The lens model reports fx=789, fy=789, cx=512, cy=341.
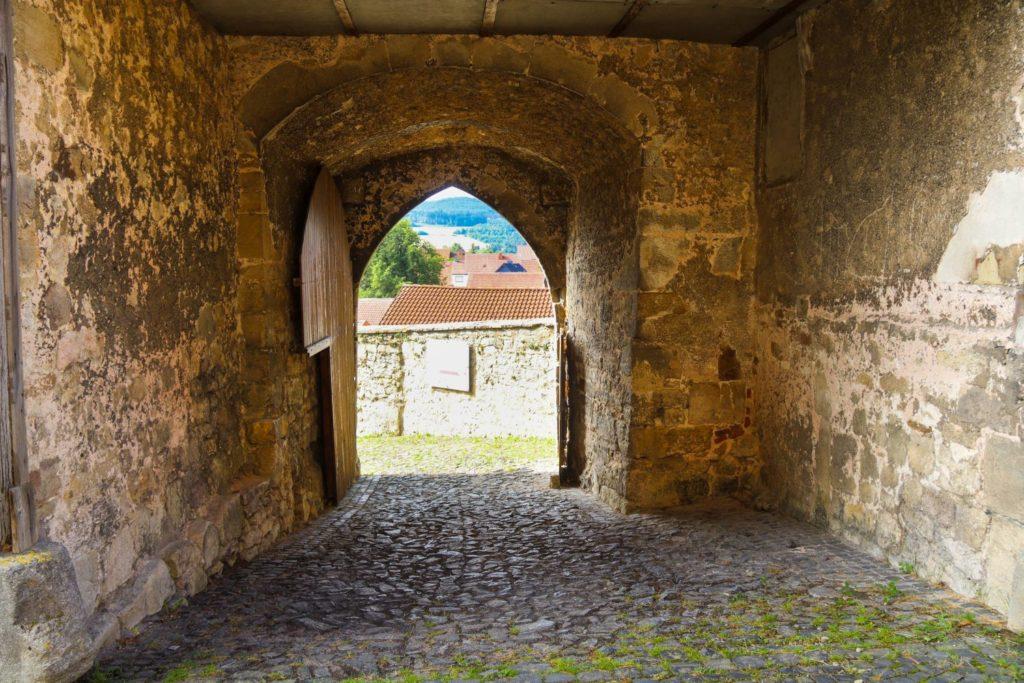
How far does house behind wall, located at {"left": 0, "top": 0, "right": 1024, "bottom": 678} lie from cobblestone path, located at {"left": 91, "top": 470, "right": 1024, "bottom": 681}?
7.7 inches

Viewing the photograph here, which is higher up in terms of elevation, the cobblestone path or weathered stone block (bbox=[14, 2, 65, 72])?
weathered stone block (bbox=[14, 2, 65, 72])

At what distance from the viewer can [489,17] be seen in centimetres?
387

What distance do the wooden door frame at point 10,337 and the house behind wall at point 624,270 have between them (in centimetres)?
9

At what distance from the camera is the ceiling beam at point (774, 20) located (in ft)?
12.1

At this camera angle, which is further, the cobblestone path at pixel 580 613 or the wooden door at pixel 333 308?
the wooden door at pixel 333 308

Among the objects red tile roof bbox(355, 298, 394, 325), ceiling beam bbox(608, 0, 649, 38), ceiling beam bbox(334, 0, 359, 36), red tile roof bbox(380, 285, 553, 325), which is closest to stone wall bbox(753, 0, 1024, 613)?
ceiling beam bbox(608, 0, 649, 38)

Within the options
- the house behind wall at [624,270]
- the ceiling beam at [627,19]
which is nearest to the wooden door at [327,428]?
the house behind wall at [624,270]

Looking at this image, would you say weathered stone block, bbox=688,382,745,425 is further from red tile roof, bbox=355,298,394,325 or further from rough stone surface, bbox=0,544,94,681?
red tile roof, bbox=355,298,394,325

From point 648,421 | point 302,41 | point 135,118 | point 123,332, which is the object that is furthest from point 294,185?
point 648,421

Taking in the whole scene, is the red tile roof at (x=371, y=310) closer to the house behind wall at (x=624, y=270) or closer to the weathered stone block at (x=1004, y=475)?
the house behind wall at (x=624, y=270)

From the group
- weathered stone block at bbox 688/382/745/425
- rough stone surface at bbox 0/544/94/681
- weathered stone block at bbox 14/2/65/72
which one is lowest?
rough stone surface at bbox 0/544/94/681

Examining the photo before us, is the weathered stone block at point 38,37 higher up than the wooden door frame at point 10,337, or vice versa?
the weathered stone block at point 38,37

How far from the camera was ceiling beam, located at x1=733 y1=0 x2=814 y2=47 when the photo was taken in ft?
12.1

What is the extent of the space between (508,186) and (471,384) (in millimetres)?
5567
